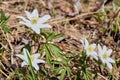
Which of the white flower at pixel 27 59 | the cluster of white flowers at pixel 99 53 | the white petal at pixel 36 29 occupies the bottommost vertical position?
the cluster of white flowers at pixel 99 53

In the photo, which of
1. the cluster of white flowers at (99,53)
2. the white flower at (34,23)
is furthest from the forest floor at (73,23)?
the white flower at (34,23)

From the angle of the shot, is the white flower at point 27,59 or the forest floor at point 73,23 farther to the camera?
the forest floor at point 73,23

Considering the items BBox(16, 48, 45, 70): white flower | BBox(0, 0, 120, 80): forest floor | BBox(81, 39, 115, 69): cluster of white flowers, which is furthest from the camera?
BBox(0, 0, 120, 80): forest floor

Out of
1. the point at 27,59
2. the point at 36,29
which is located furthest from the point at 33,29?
the point at 27,59

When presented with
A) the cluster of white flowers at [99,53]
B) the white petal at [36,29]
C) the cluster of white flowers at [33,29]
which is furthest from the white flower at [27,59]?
the cluster of white flowers at [99,53]

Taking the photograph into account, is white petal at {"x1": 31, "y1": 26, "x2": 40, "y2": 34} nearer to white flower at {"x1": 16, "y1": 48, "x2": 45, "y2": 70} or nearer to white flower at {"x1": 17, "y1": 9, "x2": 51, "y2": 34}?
white flower at {"x1": 17, "y1": 9, "x2": 51, "y2": 34}

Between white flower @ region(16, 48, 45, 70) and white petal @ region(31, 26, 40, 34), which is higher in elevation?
white petal @ region(31, 26, 40, 34)

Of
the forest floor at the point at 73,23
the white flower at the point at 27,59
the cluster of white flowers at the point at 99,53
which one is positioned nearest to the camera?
the white flower at the point at 27,59

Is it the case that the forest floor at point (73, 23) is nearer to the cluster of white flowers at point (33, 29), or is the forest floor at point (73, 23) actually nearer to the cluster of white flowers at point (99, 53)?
the cluster of white flowers at point (99, 53)

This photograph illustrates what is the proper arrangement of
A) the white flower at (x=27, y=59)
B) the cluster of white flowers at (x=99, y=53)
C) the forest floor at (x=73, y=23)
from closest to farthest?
the white flower at (x=27, y=59)
the cluster of white flowers at (x=99, y=53)
the forest floor at (x=73, y=23)

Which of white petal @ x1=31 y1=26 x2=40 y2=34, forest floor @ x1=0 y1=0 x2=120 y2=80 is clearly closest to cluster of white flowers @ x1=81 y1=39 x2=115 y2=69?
forest floor @ x1=0 y1=0 x2=120 y2=80

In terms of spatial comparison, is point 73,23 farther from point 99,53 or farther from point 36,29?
point 36,29

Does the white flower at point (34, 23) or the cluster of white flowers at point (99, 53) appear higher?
the white flower at point (34, 23)
